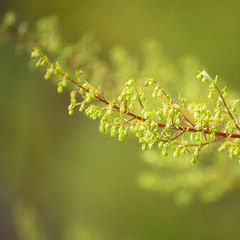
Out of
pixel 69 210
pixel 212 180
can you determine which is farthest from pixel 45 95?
pixel 212 180

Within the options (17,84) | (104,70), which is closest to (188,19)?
(104,70)

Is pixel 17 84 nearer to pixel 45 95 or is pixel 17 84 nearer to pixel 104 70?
pixel 45 95

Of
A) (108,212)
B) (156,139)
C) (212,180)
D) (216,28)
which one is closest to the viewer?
(156,139)

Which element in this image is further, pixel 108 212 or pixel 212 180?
pixel 108 212

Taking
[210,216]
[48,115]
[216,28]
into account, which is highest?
[216,28]

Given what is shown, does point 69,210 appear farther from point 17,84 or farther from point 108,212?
point 17,84

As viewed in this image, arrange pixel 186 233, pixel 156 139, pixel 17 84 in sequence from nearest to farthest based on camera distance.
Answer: pixel 156 139 → pixel 186 233 → pixel 17 84

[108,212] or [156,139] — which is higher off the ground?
[108,212]
